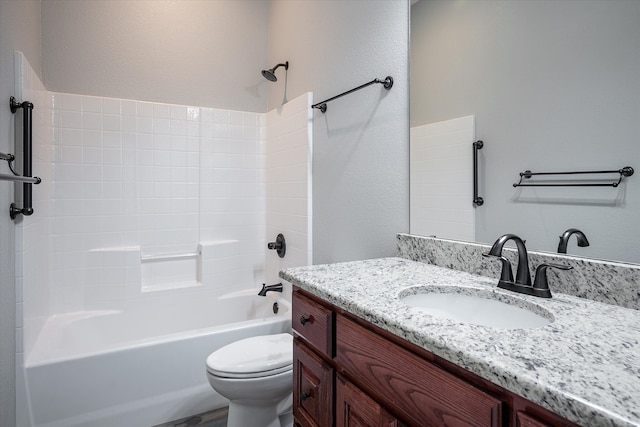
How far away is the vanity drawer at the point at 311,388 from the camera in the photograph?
94cm

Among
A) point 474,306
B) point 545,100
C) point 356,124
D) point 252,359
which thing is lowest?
point 252,359

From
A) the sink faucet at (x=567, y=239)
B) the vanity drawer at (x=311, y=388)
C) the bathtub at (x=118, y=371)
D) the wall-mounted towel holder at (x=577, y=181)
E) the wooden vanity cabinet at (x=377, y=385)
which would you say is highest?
the wall-mounted towel holder at (x=577, y=181)

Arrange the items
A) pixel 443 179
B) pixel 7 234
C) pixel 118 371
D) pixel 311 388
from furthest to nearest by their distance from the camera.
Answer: pixel 118 371 < pixel 7 234 < pixel 443 179 < pixel 311 388

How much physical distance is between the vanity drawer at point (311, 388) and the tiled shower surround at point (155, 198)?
102 centimetres

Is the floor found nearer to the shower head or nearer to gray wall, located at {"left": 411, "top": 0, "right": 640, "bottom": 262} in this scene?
gray wall, located at {"left": 411, "top": 0, "right": 640, "bottom": 262}

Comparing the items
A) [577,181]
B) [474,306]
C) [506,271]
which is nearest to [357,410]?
[474,306]

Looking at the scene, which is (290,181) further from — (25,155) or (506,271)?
(506,271)

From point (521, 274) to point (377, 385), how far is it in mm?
500

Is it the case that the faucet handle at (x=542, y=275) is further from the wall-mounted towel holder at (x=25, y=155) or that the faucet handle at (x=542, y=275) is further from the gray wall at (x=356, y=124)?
the wall-mounted towel holder at (x=25, y=155)

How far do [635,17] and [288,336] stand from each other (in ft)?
5.75

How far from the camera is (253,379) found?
1424 millimetres

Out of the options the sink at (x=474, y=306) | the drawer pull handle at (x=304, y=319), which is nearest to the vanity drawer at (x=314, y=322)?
the drawer pull handle at (x=304, y=319)

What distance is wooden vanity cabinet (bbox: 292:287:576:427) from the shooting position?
21.2 inches

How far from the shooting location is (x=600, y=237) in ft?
2.85
